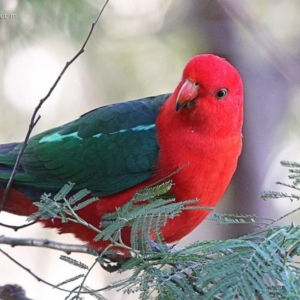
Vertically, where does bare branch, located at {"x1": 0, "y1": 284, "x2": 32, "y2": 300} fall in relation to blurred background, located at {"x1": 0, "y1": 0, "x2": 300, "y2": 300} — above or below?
below

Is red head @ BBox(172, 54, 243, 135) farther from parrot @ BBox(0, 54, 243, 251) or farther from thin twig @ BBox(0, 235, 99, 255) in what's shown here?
thin twig @ BBox(0, 235, 99, 255)

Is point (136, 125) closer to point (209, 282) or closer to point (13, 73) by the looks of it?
point (209, 282)

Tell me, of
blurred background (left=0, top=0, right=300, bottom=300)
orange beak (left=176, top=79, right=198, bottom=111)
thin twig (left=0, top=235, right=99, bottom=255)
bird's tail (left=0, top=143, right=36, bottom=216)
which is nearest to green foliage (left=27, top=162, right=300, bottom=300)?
thin twig (left=0, top=235, right=99, bottom=255)

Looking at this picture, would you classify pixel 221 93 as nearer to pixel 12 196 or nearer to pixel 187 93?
pixel 187 93

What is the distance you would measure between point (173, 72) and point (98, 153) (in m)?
2.53

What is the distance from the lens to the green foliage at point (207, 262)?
1.58 m

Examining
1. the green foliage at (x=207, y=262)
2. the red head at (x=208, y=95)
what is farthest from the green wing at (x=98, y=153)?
the green foliage at (x=207, y=262)

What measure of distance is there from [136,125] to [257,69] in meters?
2.33

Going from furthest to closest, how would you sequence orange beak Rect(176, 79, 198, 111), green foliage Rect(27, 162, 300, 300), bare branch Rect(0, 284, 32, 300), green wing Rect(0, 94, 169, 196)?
green wing Rect(0, 94, 169, 196)
orange beak Rect(176, 79, 198, 111)
bare branch Rect(0, 284, 32, 300)
green foliage Rect(27, 162, 300, 300)

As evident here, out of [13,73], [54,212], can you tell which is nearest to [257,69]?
[13,73]

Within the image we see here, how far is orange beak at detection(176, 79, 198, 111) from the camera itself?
3016mm

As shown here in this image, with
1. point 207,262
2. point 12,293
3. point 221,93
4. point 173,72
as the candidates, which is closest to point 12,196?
point 12,293

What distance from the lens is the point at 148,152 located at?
126 inches

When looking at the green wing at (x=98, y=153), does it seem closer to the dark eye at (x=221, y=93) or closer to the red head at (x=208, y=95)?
the red head at (x=208, y=95)
